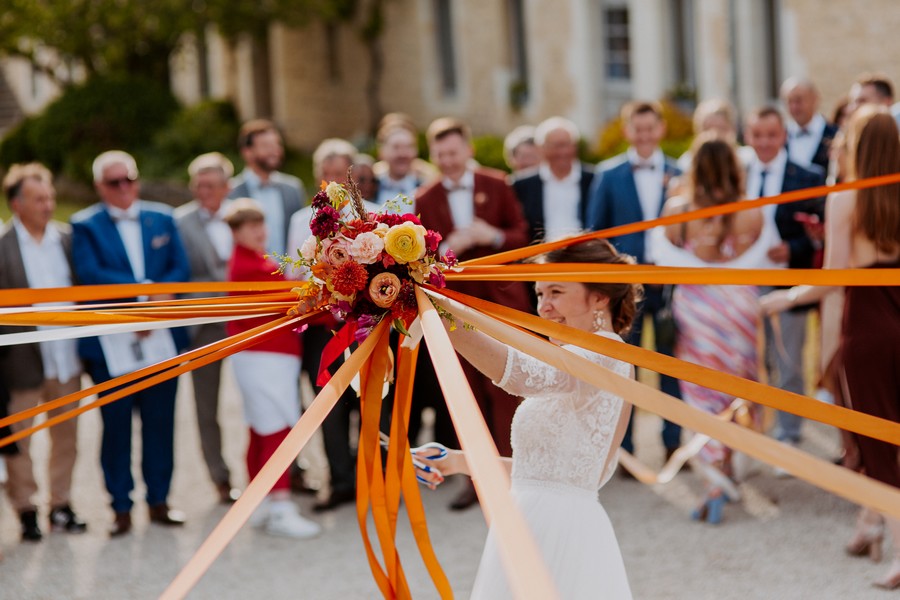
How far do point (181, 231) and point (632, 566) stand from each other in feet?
12.0

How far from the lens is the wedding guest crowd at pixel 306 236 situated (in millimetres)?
6641

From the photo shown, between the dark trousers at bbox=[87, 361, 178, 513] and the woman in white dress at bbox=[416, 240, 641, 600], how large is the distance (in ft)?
12.2

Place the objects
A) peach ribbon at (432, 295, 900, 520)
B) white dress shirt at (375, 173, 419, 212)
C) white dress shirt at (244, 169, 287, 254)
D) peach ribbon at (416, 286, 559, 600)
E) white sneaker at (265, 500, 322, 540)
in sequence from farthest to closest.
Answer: white dress shirt at (375, 173, 419, 212) → white dress shirt at (244, 169, 287, 254) → white sneaker at (265, 500, 322, 540) → peach ribbon at (432, 295, 900, 520) → peach ribbon at (416, 286, 559, 600)

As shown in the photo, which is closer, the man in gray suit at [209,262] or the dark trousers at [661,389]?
the dark trousers at [661,389]

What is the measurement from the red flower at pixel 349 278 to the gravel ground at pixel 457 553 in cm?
277

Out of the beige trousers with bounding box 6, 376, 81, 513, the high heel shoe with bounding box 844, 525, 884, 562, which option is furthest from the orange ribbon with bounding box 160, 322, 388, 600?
the beige trousers with bounding box 6, 376, 81, 513

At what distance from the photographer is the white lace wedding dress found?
139 inches

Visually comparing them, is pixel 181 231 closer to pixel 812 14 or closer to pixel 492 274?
pixel 492 274

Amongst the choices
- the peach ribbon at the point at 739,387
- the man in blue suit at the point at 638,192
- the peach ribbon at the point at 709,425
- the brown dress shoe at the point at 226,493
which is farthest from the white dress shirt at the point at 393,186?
the peach ribbon at the point at 739,387

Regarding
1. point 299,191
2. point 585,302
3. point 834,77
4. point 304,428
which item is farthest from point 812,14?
point 304,428

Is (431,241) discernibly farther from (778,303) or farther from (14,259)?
(14,259)

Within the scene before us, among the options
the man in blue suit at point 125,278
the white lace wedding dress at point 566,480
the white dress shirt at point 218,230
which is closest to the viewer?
the white lace wedding dress at point 566,480

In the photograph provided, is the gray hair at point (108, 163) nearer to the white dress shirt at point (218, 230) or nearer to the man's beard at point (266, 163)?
the white dress shirt at point (218, 230)

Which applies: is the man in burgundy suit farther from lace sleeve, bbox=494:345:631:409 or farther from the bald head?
lace sleeve, bbox=494:345:631:409
